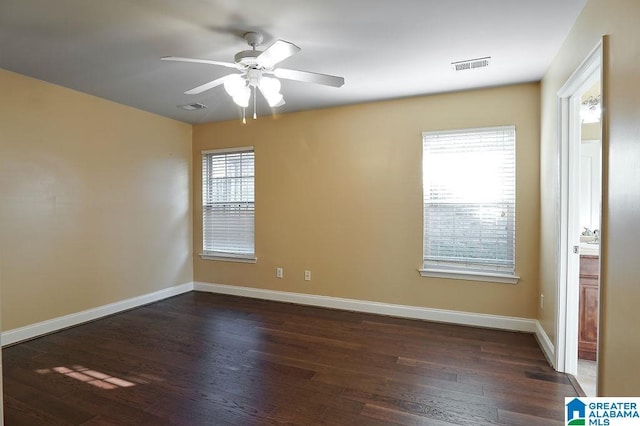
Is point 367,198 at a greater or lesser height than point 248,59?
lesser

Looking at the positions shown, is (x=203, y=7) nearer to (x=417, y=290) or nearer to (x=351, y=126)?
(x=351, y=126)

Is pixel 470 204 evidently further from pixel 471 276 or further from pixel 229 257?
pixel 229 257

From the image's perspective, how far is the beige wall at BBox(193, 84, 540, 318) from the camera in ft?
11.1

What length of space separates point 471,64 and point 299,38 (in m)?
1.54

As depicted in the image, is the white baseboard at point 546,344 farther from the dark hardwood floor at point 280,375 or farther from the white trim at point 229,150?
the white trim at point 229,150

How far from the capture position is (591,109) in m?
3.29

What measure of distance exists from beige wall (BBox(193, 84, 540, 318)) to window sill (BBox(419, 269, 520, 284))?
0.07m

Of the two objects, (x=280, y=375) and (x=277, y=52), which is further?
(x=280, y=375)

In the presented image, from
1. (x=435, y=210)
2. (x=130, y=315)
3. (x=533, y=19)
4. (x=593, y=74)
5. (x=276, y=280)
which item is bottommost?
(x=130, y=315)

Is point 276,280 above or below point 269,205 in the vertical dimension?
below

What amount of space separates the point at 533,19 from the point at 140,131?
14.1ft

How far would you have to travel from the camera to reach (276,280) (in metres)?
4.52

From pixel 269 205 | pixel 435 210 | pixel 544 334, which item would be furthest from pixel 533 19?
pixel 269 205

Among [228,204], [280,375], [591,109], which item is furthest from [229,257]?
[591,109]
